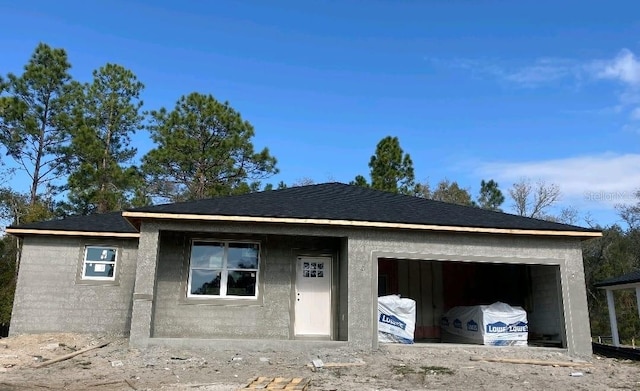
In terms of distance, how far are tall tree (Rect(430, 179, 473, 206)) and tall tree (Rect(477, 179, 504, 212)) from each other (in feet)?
3.41

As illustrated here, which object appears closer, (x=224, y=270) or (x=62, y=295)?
(x=224, y=270)

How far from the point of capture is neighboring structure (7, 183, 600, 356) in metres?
11.7

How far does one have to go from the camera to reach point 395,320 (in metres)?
12.2

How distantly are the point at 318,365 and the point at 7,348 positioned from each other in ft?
24.8

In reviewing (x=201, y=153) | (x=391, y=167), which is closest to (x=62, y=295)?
(x=201, y=153)

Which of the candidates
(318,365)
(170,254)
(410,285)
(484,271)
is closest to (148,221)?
(170,254)

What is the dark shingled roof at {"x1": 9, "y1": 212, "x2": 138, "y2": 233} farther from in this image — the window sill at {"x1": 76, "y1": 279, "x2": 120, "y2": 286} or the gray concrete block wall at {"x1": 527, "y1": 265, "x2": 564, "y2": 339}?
the gray concrete block wall at {"x1": 527, "y1": 265, "x2": 564, "y2": 339}

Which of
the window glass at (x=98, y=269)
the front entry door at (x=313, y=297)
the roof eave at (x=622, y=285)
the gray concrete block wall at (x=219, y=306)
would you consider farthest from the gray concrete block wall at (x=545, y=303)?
the window glass at (x=98, y=269)

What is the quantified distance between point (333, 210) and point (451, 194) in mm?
29994

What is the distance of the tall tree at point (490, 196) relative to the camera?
1601 inches

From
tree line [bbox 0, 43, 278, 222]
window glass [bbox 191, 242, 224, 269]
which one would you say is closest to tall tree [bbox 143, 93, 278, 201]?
tree line [bbox 0, 43, 278, 222]

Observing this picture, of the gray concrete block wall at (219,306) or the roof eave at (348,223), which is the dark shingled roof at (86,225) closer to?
the gray concrete block wall at (219,306)

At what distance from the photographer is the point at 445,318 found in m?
14.6

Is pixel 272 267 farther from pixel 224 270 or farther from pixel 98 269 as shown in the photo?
pixel 98 269
